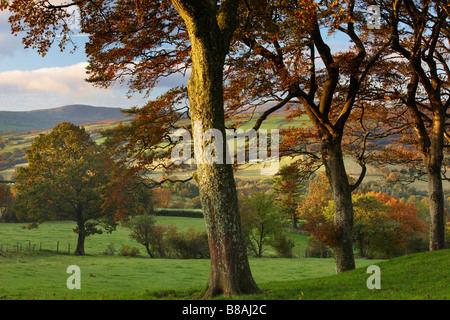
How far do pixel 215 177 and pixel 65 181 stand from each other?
33618 mm

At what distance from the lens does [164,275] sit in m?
28.6

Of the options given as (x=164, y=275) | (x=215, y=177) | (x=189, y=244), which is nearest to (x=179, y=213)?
(x=189, y=244)

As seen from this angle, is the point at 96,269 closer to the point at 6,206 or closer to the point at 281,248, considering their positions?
the point at 281,248

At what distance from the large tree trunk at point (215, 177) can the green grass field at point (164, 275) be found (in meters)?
0.72

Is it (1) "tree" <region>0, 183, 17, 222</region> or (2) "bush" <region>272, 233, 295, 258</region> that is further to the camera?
(1) "tree" <region>0, 183, 17, 222</region>

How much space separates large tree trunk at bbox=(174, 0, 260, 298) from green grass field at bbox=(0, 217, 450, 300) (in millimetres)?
725

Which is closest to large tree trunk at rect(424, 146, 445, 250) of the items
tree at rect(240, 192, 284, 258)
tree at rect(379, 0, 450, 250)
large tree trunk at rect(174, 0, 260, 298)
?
tree at rect(379, 0, 450, 250)

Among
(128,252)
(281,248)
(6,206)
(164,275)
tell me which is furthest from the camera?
(6,206)

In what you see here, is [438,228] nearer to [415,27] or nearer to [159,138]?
[415,27]

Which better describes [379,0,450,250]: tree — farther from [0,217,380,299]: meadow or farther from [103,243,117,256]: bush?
[103,243,117,256]: bush

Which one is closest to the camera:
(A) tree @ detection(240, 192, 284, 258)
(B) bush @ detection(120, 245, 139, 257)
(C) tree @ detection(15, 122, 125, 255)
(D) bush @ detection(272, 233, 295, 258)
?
(C) tree @ detection(15, 122, 125, 255)

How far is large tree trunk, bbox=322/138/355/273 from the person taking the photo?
15961mm

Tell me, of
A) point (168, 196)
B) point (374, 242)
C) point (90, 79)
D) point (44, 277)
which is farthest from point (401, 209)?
point (90, 79)

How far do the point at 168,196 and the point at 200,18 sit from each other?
6985 centimetres
